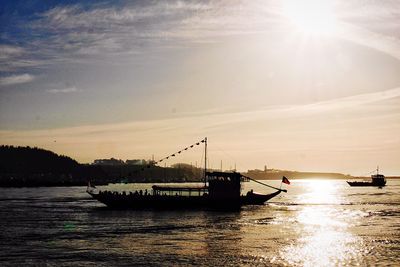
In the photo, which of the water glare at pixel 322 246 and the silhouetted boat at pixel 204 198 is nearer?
the water glare at pixel 322 246

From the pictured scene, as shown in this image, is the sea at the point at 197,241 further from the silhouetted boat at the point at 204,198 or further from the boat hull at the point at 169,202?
the boat hull at the point at 169,202

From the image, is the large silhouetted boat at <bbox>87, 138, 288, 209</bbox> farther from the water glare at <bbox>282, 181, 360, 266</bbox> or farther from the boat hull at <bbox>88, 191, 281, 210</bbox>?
the water glare at <bbox>282, 181, 360, 266</bbox>

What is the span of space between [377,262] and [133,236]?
3275 centimetres

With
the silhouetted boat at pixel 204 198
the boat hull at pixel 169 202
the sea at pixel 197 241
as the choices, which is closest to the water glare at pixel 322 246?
the sea at pixel 197 241

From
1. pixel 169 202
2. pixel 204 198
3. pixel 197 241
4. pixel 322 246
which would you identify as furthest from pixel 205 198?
pixel 322 246

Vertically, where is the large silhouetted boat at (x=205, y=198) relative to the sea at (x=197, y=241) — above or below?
above

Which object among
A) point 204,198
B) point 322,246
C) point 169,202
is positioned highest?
point 204,198

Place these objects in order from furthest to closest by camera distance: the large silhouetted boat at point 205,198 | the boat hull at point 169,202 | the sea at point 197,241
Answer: the boat hull at point 169,202, the large silhouetted boat at point 205,198, the sea at point 197,241

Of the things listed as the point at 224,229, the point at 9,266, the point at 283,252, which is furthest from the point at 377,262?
the point at 9,266

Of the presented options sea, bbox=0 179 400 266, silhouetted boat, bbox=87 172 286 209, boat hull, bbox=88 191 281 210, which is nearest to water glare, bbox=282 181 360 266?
sea, bbox=0 179 400 266

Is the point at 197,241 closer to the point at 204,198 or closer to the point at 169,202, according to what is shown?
the point at 204,198

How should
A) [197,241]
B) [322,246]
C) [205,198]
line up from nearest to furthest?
[322,246] < [197,241] < [205,198]

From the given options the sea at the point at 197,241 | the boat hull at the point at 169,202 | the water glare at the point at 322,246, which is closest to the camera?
the sea at the point at 197,241

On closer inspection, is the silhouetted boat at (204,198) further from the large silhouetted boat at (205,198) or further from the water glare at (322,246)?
the water glare at (322,246)
